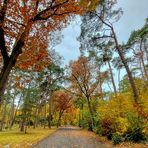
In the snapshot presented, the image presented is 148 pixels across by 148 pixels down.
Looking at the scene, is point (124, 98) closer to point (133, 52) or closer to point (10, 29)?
point (10, 29)

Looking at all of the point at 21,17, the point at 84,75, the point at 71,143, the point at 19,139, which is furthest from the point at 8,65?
the point at 84,75

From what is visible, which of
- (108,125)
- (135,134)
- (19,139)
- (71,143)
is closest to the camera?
(135,134)

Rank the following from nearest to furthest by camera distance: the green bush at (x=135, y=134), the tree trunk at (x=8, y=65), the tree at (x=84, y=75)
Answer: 1. the tree trunk at (x=8, y=65)
2. the green bush at (x=135, y=134)
3. the tree at (x=84, y=75)

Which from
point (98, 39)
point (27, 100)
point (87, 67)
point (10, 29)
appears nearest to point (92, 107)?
point (87, 67)

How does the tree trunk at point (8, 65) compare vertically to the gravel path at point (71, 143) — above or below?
above

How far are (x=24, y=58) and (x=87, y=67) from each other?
2151 cm

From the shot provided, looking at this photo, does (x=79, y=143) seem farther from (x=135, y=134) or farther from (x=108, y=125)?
(x=108, y=125)

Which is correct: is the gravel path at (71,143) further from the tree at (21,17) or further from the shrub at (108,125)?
the tree at (21,17)

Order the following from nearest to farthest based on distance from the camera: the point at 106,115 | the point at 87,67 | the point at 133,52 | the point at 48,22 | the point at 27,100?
the point at 48,22 → the point at 106,115 → the point at 133,52 → the point at 27,100 → the point at 87,67

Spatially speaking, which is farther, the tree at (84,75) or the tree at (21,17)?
the tree at (84,75)

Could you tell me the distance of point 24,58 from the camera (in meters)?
11.8

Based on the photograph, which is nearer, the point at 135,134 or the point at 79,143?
the point at 135,134

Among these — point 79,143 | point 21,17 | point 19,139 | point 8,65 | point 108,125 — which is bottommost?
point 79,143

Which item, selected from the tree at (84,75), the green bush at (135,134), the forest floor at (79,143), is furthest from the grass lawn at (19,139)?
the tree at (84,75)
